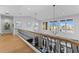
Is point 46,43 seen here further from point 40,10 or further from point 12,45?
point 12,45

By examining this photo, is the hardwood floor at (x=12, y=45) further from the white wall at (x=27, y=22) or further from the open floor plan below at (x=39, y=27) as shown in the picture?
the white wall at (x=27, y=22)

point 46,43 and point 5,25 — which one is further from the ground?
point 5,25

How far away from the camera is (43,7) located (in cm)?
268

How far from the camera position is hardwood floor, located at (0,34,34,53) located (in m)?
2.88

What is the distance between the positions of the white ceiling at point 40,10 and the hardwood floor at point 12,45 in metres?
0.85

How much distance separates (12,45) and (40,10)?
142 centimetres

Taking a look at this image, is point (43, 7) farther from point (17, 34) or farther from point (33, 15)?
point (17, 34)

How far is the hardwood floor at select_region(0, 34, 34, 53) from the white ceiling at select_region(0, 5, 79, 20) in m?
0.85

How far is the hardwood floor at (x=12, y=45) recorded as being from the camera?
2.88 metres

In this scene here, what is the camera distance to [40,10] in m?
2.78

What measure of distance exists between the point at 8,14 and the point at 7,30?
566mm

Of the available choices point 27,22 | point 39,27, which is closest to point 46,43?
point 39,27

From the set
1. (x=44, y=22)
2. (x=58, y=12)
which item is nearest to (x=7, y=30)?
(x=44, y=22)

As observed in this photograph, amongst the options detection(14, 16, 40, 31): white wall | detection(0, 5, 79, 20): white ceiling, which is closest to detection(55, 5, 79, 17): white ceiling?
detection(0, 5, 79, 20): white ceiling
